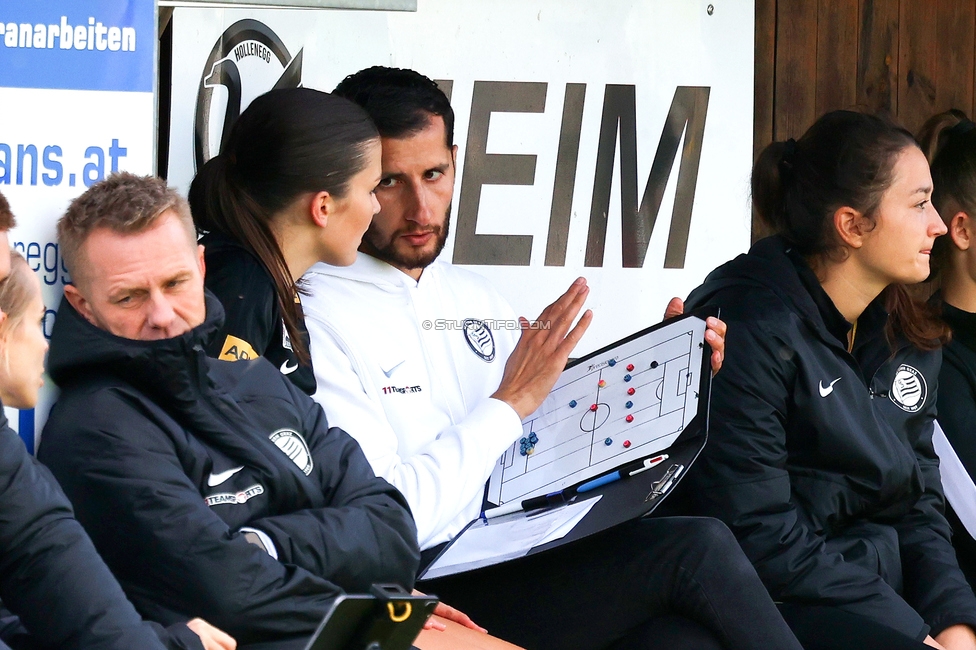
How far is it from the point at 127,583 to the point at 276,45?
1773mm

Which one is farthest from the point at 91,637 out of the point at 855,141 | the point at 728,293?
the point at 855,141

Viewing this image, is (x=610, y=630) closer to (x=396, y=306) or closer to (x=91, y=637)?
(x=396, y=306)

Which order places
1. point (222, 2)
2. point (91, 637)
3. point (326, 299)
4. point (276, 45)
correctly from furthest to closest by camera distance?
point (276, 45)
point (326, 299)
point (222, 2)
point (91, 637)

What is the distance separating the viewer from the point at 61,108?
196 centimetres

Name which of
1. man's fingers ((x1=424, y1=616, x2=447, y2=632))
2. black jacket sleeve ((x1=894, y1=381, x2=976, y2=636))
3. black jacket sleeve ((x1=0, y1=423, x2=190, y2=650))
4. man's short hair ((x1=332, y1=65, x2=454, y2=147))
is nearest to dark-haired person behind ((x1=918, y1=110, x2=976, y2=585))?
black jacket sleeve ((x1=894, y1=381, x2=976, y2=636))

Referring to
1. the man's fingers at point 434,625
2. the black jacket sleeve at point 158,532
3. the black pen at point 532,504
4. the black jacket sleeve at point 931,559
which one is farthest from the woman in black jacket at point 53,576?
the black jacket sleeve at point 931,559

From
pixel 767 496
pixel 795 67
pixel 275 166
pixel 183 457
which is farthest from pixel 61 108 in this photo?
pixel 795 67

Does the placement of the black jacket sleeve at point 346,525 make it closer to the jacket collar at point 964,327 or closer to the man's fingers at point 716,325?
the man's fingers at point 716,325

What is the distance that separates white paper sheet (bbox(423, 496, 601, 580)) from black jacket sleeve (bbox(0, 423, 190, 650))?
0.76 metres

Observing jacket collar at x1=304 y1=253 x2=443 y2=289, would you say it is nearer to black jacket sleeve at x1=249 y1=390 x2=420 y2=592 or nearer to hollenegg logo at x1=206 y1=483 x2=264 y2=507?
black jacket sleeve at x1=249 y1=390 x2=420 y2=592

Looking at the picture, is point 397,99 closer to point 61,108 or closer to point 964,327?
point 61,108

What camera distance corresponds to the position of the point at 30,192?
1.94m

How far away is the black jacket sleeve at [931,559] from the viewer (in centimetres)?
257

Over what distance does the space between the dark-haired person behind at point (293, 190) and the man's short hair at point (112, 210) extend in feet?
1.04
